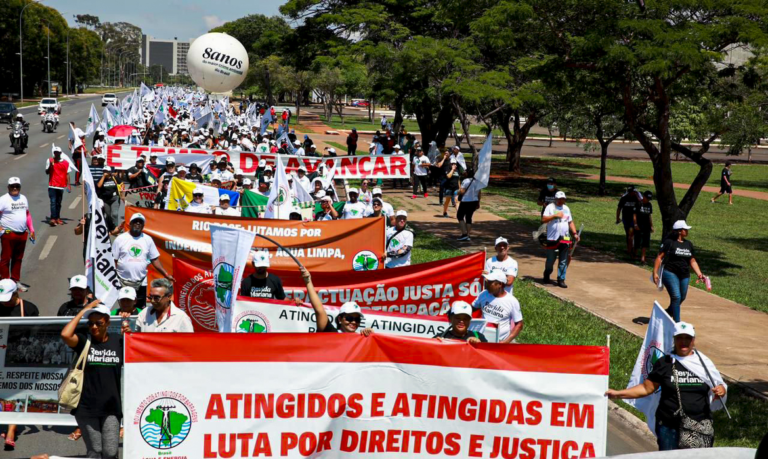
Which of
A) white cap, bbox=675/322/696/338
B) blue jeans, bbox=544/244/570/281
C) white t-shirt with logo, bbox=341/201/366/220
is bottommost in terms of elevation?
blue jeans, bbox=544/244/570/281

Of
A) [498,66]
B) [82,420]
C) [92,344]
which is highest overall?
[498,66]

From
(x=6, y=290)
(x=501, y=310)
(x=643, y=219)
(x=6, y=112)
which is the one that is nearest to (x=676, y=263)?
(x=501, y=310)

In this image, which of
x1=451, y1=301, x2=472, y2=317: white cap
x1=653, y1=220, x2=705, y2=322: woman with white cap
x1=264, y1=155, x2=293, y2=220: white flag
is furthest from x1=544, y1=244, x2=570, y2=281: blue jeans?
x1=451, y1=301, x2=472, y2=317: white cap

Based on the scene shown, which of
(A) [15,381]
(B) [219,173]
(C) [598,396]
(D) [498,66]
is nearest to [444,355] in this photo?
(C) [598,396]

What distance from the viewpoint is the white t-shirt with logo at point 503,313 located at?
8484 mm

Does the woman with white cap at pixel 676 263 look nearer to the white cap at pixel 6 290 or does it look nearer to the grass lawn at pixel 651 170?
the white cap at pixel 6 290

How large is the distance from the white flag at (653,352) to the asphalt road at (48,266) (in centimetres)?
125

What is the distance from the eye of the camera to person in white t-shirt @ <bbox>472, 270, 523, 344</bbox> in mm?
8484

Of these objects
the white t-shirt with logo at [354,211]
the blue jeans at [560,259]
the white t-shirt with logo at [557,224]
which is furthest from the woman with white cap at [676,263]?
the white t-shirt with logo at [354,211]

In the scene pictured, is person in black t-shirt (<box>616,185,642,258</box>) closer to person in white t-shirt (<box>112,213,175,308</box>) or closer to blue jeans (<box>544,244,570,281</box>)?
blue jeans (<box>544,244,570,281</box>)

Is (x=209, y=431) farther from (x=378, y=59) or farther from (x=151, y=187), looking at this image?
(x=378, y=59)

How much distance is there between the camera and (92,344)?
6.39 m

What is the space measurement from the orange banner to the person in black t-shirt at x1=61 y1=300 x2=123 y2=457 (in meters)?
5.57

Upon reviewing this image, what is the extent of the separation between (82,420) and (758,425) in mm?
6578
